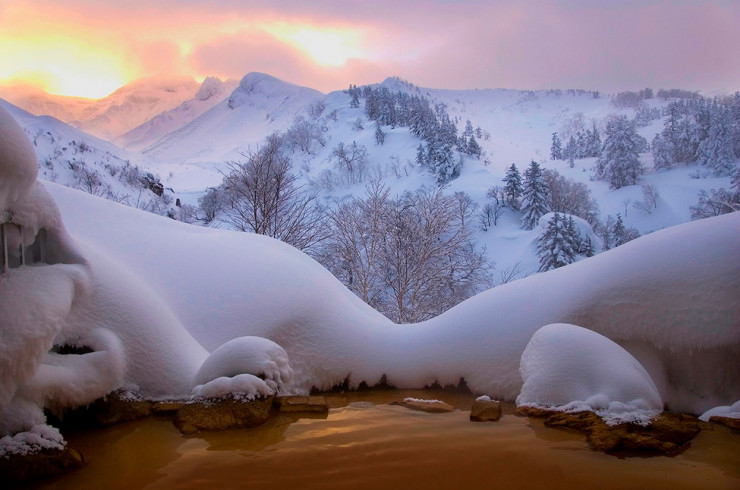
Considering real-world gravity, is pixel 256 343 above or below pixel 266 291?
below

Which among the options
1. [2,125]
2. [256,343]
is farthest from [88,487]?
[2,125]

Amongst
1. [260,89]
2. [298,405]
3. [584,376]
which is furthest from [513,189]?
[260,89]

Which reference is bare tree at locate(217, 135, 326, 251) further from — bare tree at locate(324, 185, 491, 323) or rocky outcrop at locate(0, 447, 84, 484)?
rocky outcrop at locate(0, 447, 84, 484)

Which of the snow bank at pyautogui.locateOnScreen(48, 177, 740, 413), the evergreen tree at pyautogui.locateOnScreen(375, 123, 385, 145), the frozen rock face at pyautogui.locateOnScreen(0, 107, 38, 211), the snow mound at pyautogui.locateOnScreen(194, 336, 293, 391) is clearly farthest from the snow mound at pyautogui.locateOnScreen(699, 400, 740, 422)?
the evergreen tree at pyautogui.locateOnScreen(375, 123, 385, 145)

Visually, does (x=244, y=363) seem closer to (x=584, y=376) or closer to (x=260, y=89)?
(x=584, y=376)

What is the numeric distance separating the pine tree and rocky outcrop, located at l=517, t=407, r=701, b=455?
104 feet

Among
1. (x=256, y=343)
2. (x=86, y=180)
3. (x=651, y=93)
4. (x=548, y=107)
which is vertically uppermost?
(x=548, y=107)

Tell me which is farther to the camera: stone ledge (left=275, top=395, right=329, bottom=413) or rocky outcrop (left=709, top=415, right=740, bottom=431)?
stone ledge (left=275, top=395, right=329, bottom=413)

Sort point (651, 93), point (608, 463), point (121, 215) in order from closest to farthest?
point (608, 463) → point (121, 215) → point (651, 93)

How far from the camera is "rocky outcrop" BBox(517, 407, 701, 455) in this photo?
3145mm

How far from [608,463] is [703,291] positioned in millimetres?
1845

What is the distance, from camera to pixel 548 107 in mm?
114500

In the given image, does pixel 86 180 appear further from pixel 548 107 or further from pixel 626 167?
pixel 548 107

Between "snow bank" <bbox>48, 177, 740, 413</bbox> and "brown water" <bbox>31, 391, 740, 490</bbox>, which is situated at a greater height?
"snow bank" <bbox>48, 177, 740, 413</bbox>
